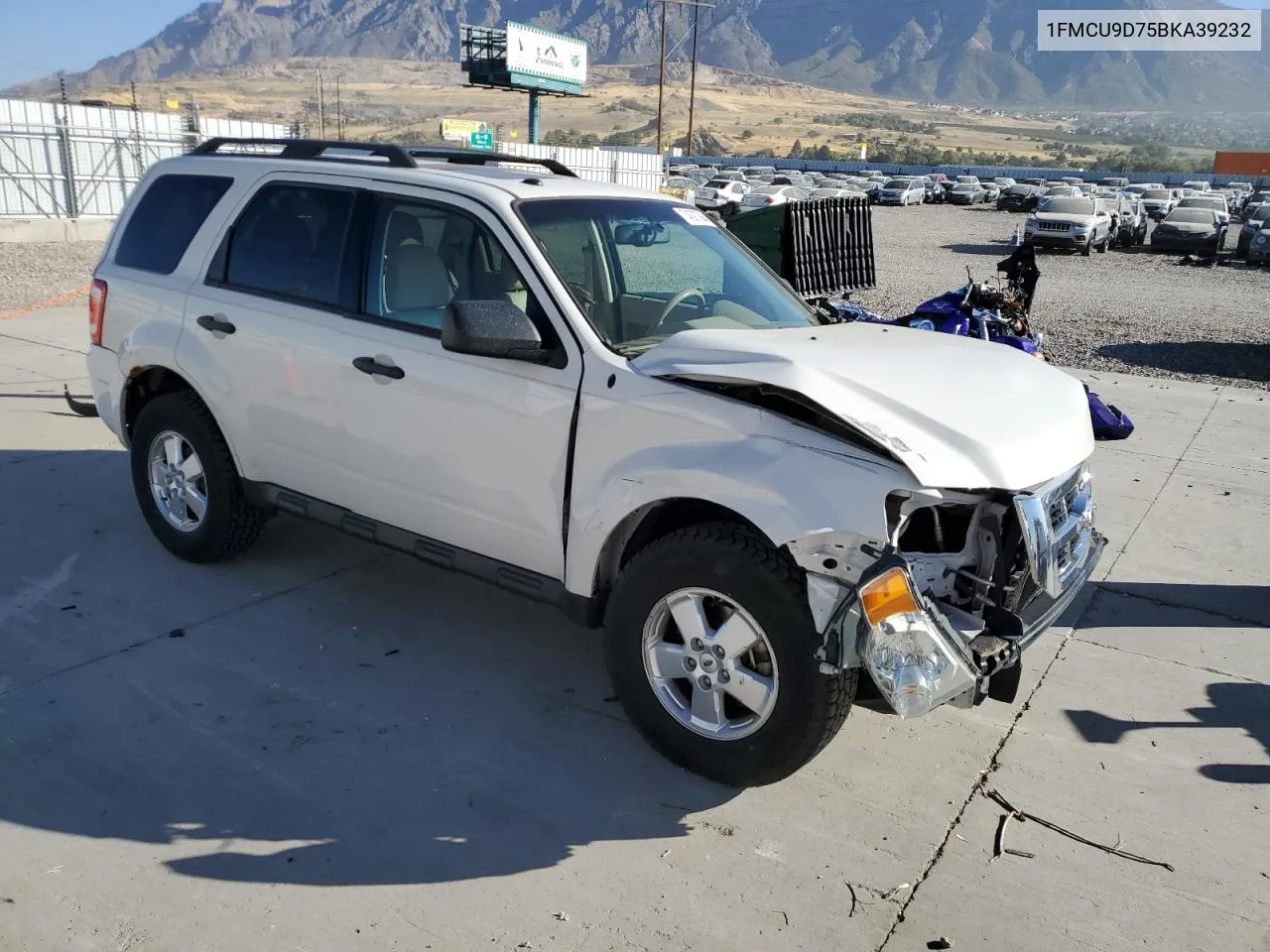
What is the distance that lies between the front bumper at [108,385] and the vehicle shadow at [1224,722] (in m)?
4.69

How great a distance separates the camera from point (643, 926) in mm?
2963

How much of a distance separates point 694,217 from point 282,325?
6.24 ft

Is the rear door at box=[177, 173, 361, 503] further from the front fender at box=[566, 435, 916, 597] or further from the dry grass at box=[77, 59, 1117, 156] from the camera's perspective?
the dry grass at box=[77, 59, 1117, 156]

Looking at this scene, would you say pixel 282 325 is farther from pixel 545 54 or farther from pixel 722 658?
pixel 545 54

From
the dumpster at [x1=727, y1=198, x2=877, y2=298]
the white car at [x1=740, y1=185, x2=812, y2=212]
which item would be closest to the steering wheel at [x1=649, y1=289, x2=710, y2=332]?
the dumpster at [x1=727, y1=198, x2=877, y2=298]

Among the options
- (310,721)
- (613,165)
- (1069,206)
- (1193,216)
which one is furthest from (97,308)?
(1193,216)

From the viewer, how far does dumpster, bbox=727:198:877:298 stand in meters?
9.77

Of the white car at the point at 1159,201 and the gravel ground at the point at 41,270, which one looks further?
the white car at the point at 1159,201

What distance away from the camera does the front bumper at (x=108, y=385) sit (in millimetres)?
5289

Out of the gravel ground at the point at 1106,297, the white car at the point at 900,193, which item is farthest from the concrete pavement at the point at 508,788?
the white car at the point at 900,193

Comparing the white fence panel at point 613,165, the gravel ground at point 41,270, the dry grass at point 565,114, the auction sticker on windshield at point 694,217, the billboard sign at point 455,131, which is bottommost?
the gravel ground at point 41,270

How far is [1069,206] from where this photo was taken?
29859 mm

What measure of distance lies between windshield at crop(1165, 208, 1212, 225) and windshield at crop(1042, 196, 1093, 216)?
2.74m

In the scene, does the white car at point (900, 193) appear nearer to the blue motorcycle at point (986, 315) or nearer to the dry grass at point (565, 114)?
the blue motorcycle at point (986, 315)
